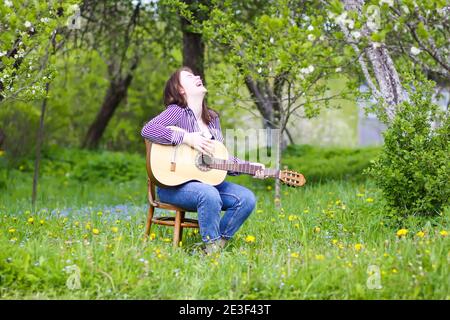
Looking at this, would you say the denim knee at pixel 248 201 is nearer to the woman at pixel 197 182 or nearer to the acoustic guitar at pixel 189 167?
the woman at pixel 197 182

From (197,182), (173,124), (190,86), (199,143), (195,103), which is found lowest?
(197,182)

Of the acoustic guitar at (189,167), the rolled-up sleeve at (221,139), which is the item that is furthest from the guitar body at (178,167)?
the rolled-up sleeve at (221,139)

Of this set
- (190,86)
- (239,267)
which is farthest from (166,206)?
(239,267)

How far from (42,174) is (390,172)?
756cm

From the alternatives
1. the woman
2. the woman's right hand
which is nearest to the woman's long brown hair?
the woman

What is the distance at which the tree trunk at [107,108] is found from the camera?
1233 centimetres

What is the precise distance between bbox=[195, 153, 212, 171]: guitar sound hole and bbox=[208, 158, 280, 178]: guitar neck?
0.02 meters

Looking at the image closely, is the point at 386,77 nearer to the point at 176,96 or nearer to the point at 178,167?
the point at 176,96

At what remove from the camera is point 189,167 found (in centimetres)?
472

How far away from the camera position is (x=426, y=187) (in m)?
4.96

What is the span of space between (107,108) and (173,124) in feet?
26.3
